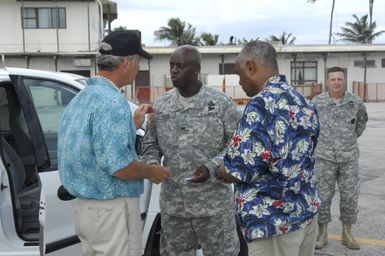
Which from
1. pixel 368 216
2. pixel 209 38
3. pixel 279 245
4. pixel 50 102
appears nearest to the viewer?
pixel 279 245

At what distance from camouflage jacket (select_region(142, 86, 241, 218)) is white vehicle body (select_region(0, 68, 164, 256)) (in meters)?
0.36

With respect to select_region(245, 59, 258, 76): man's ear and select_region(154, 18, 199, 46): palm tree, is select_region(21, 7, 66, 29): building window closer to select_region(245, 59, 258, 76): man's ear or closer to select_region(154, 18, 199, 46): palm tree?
select_region(154, 18, 199, 46): palm tree

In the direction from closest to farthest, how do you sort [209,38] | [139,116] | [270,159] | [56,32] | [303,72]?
[270,159] < [139,116] < [56,32] < [303,72] < [209,38]

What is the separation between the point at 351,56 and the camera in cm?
3428

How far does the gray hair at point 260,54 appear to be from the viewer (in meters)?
2.45

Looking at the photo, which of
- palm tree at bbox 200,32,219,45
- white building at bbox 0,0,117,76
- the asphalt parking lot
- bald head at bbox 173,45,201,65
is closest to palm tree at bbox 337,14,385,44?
palm tree at bbox 200,32,219,45

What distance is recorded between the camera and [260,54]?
8.02 feet

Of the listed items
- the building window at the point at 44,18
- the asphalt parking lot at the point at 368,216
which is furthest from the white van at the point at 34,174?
the building window at the point at 44,18

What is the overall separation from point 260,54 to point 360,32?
51416mm

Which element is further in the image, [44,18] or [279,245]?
[44,18]

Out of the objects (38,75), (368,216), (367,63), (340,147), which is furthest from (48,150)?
(367,63)

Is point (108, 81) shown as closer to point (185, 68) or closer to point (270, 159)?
point (185, 68)

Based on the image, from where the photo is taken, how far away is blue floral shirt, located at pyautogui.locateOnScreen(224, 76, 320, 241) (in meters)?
2.34

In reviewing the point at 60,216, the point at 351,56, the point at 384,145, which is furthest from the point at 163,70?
the point at 60,216
